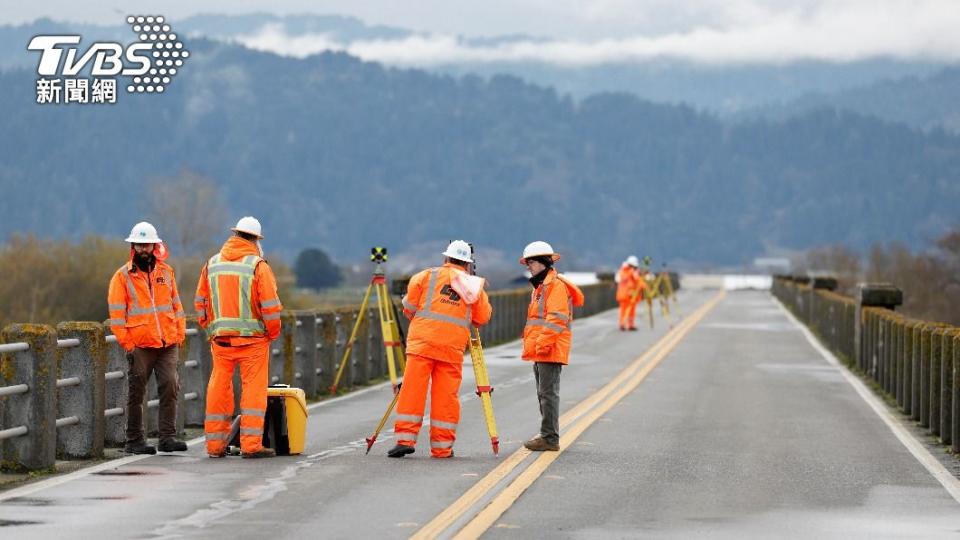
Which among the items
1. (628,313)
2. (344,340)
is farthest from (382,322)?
(628,313)

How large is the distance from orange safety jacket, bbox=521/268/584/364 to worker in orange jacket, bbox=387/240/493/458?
2.41 ft

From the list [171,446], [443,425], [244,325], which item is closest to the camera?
[244,325]

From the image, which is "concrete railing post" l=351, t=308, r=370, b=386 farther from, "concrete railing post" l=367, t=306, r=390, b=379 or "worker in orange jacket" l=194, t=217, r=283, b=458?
"worker in orange jacket" l=194, t=217, r=283, b=458

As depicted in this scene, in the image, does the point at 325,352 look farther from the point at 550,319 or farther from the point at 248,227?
the point at 248,227

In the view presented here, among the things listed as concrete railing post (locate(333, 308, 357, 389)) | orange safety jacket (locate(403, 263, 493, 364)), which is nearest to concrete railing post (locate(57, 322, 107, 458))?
orange safety jacket (locate(403, 263, 493, 364))

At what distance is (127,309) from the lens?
15219 millimetres

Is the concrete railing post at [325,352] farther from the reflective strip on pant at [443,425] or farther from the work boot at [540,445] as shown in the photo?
the reflective strip on pant at [443,425]

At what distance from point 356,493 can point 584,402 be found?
1003 cm

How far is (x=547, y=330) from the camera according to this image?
51.4 ft

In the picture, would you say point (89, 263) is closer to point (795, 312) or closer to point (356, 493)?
point (795, 312)

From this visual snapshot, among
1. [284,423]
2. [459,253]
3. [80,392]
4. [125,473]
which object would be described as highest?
[459,253]

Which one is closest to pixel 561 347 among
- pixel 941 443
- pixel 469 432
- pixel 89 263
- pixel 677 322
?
pixel 469 432

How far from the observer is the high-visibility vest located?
14875 millimetres

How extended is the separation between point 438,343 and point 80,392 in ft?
A: 10.1
